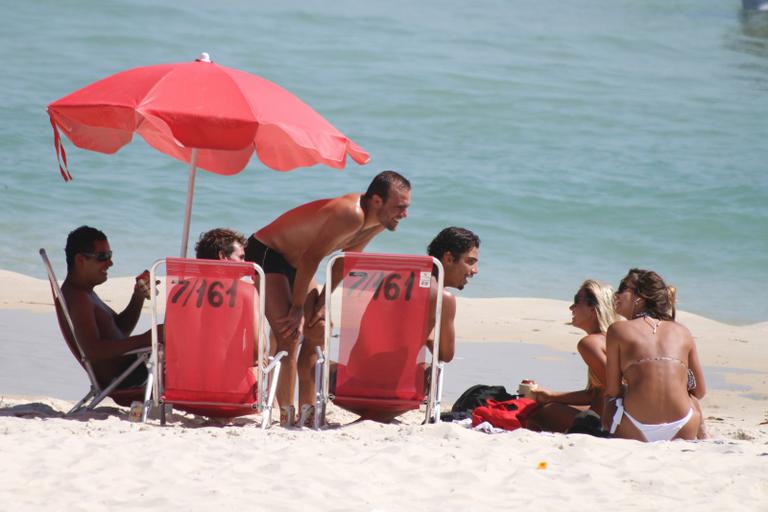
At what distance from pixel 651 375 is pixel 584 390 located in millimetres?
634

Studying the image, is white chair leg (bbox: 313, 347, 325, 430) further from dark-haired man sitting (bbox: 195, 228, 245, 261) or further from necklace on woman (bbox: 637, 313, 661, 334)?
necklace on woman (bbox: 637, 313, 661, 334)

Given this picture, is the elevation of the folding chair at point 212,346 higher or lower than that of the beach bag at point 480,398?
higher

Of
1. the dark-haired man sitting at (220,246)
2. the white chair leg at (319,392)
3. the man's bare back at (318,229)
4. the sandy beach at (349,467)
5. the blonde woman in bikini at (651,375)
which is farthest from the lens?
the dark-haired man sitting at (220,246)

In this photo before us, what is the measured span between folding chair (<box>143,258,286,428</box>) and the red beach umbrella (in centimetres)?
63

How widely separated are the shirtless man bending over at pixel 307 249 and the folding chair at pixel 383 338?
22 centimetres

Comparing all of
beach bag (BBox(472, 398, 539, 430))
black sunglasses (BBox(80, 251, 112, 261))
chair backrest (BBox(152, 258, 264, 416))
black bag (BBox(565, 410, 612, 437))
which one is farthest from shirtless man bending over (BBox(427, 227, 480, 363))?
black sunglasses (BBox(80, 251, 112, 261))

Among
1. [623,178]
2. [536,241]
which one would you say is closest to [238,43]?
[623,178]

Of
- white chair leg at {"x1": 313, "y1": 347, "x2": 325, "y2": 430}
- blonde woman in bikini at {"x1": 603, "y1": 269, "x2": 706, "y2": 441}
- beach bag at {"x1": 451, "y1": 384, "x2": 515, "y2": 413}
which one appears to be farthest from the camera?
beach bag at {"x1": 451, "y1": 384, "x2": 515, "y2": 413}

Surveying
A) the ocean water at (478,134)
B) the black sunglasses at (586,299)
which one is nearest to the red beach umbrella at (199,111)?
the black sunglasses at (586,299)

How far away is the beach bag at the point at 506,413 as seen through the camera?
523 centimetres

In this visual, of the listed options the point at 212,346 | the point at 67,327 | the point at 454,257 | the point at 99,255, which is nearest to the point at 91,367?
the point at 67,327

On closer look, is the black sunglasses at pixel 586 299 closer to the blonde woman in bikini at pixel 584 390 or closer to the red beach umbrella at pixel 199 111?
the blonde woman in bikini at pixel 584 390

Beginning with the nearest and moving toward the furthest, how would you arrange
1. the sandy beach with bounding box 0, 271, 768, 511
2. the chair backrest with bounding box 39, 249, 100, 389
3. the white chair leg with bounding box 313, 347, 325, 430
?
the sandy beach with bounding box 0, 271, 768, 511
the white chair leg with bounding box 313, 347, 325, 430
the chair backrest with bounding box 39, 249, 100, 389

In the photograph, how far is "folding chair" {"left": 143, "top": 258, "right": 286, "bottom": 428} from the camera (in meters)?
4.91
